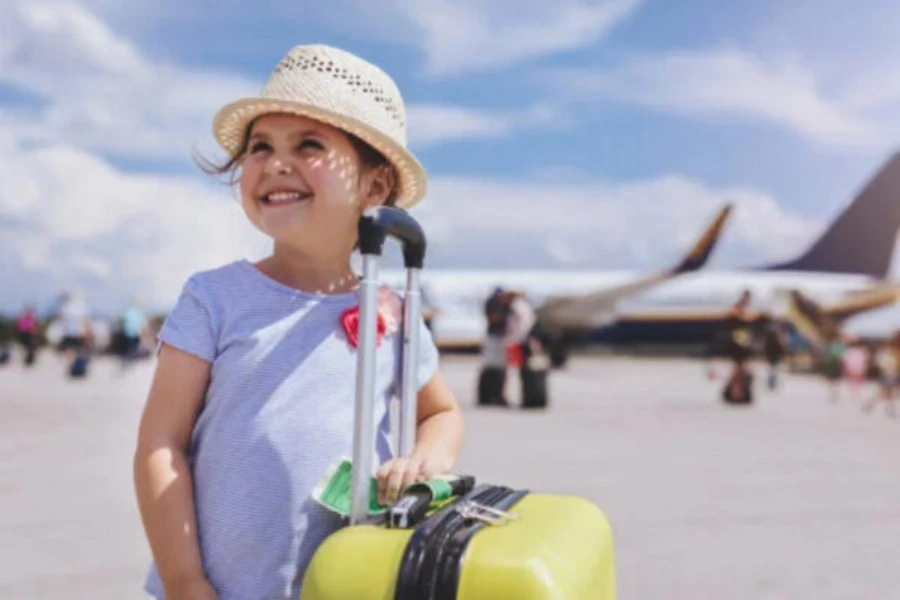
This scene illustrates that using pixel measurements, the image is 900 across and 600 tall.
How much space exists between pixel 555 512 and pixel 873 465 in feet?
21.5

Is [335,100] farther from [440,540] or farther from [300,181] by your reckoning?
[440,540]

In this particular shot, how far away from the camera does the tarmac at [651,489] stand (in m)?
3.85

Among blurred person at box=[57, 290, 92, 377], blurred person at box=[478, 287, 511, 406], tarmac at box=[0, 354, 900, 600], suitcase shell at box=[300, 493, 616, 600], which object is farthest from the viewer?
blurred person at box=[57, 290, 92, 377]

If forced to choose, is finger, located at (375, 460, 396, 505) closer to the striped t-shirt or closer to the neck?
the striped t-shirt

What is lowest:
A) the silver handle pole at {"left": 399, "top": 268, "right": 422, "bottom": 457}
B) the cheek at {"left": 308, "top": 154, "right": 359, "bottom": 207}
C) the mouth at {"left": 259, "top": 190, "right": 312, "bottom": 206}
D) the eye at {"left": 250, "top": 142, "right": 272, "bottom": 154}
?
the silver handle pole at {"left": 399, "top": 268, "right": 422, "bottom": 457}

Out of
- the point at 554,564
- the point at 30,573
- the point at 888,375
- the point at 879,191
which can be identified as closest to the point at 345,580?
the point at 554,564

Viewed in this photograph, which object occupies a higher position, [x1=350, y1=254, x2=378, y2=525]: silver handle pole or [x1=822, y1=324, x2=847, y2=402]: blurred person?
[x1=350, y1=254, x2=378, y2=525]: silver handle pole

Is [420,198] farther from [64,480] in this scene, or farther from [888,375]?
[888,375]

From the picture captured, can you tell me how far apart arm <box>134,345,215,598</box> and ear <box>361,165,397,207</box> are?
0.42 m

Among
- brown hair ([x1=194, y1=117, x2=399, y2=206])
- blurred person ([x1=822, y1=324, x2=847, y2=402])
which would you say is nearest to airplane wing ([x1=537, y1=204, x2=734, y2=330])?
blurred person ([x1=822, y1=324, x2=847, y2=402])

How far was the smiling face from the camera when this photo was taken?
5.24 ft

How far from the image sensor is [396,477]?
4.75 ft

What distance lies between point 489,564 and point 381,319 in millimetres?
545

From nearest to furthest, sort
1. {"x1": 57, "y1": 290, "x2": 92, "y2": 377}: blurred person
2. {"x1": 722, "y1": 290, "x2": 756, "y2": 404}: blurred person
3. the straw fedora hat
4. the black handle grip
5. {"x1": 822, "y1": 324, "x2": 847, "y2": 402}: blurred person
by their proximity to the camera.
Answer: the black handle grip
the straw fedora hat
{"x1": 722, "y1": 290, "x2": 756, "y2": 404}: blurred person
{"x1": 822, "y1": 324, "x2": 847, "y2": 402}: blurred person
{"x1": 57, "y1": 290, "x2": 92, "y2": 377}: blurred person
